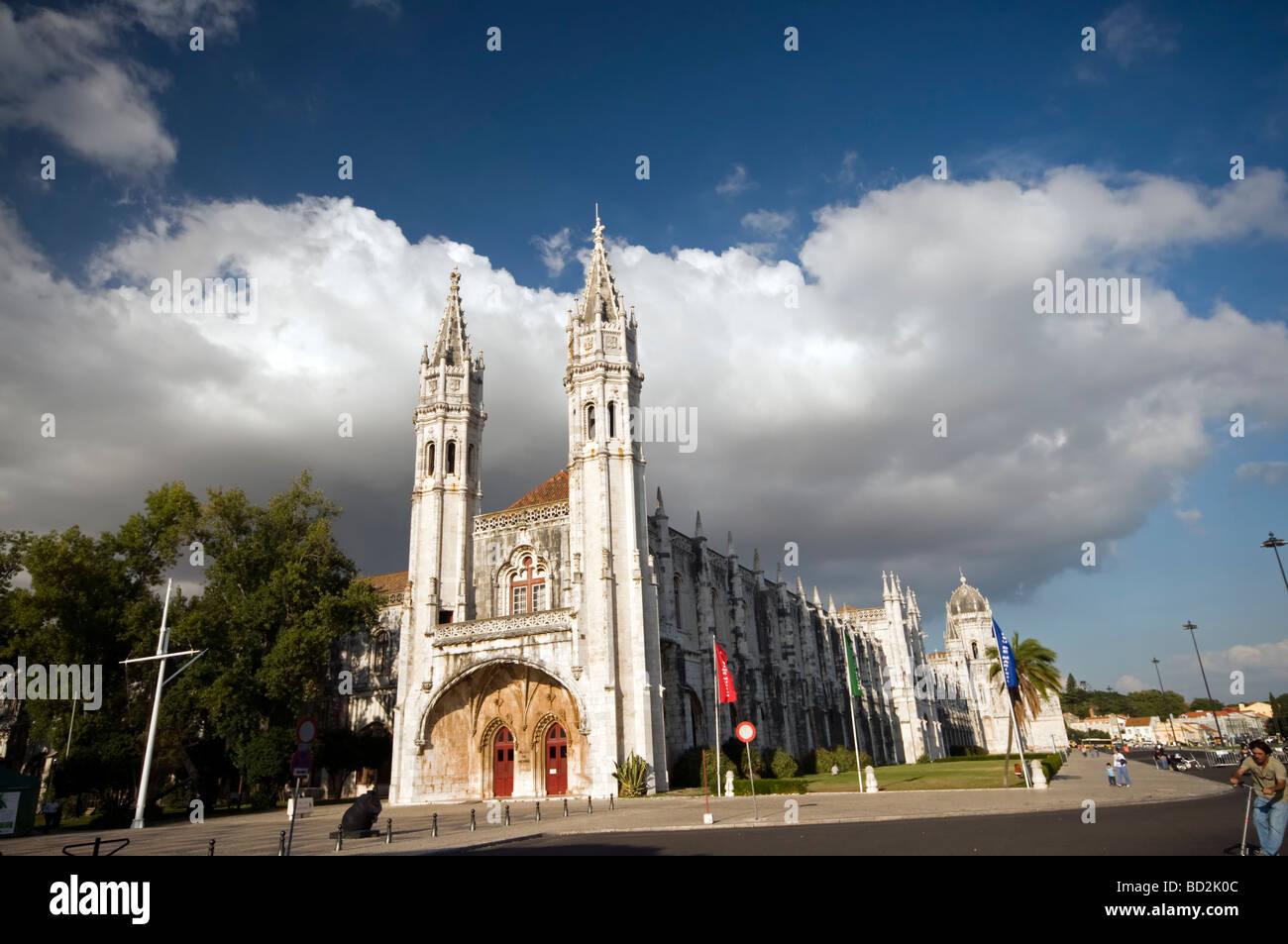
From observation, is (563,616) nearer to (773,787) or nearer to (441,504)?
(441,504)

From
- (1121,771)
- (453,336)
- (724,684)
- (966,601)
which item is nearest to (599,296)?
(453,336)

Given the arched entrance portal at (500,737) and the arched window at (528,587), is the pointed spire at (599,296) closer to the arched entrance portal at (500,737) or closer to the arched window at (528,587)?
the arched window at (528,587)

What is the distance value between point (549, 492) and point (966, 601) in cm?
7599

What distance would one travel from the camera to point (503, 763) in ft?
110

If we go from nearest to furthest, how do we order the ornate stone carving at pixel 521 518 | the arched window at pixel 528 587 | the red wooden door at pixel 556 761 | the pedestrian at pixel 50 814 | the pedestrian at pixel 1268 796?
the pedestrian at pixel 1268 796
the pedestrian at pixel 50 814
the red wooden door at pixel 556 761
the arched window at pixel 528 587
the ornate stone carving at pixel 521 518

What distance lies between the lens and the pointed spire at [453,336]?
4084 cm

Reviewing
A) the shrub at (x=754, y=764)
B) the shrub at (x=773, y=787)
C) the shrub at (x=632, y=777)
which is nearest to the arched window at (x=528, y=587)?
the shrub at (x=632, y=777)

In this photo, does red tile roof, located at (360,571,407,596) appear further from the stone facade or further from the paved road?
the paved road

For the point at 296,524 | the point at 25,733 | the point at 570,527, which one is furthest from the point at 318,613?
the point at 25,733

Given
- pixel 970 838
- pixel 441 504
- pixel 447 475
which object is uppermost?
pixel 447 475

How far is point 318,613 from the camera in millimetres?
36344

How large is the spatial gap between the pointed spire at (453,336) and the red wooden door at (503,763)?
1901cm

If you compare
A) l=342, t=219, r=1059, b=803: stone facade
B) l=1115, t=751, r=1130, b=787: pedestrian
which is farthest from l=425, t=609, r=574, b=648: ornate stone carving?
l=1115, t=751, r=1130, b=787: pedestrian

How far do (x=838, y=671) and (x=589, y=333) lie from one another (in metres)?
35.8
